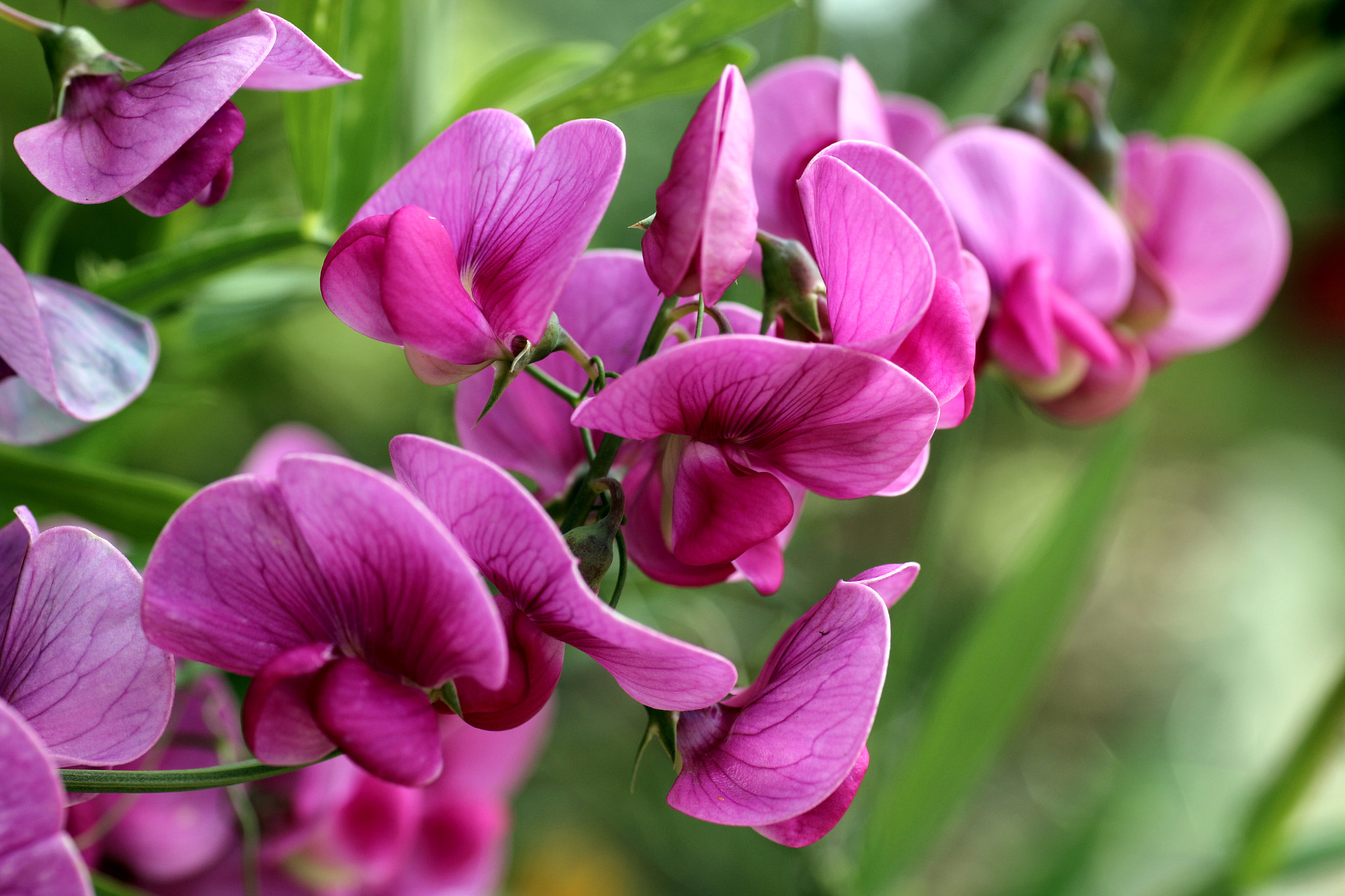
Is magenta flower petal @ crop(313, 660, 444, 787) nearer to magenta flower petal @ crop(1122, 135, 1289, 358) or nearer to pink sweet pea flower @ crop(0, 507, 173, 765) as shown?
pink sweet pea flower @ crop(0, 507, 173, 765)

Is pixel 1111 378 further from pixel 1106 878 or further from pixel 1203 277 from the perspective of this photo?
pixel 1106 878

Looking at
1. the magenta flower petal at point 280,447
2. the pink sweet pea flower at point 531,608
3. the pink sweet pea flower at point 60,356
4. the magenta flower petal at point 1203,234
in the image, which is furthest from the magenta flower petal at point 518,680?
the magenta flower petal at point 1203,234

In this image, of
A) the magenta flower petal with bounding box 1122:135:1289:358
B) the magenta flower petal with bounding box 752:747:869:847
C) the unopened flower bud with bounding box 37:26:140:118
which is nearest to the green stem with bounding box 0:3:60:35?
the unopened flower bud with bounding box 37:26:140:118

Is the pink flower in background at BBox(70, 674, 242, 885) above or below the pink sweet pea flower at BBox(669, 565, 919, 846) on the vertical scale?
below

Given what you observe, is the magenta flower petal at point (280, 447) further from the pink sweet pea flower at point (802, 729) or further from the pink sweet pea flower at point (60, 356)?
the pink sweet pea flower at point (802, 729)

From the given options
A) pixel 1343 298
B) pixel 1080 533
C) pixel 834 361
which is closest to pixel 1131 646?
pixel 1343 298

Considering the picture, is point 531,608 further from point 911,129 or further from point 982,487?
point 982,487
